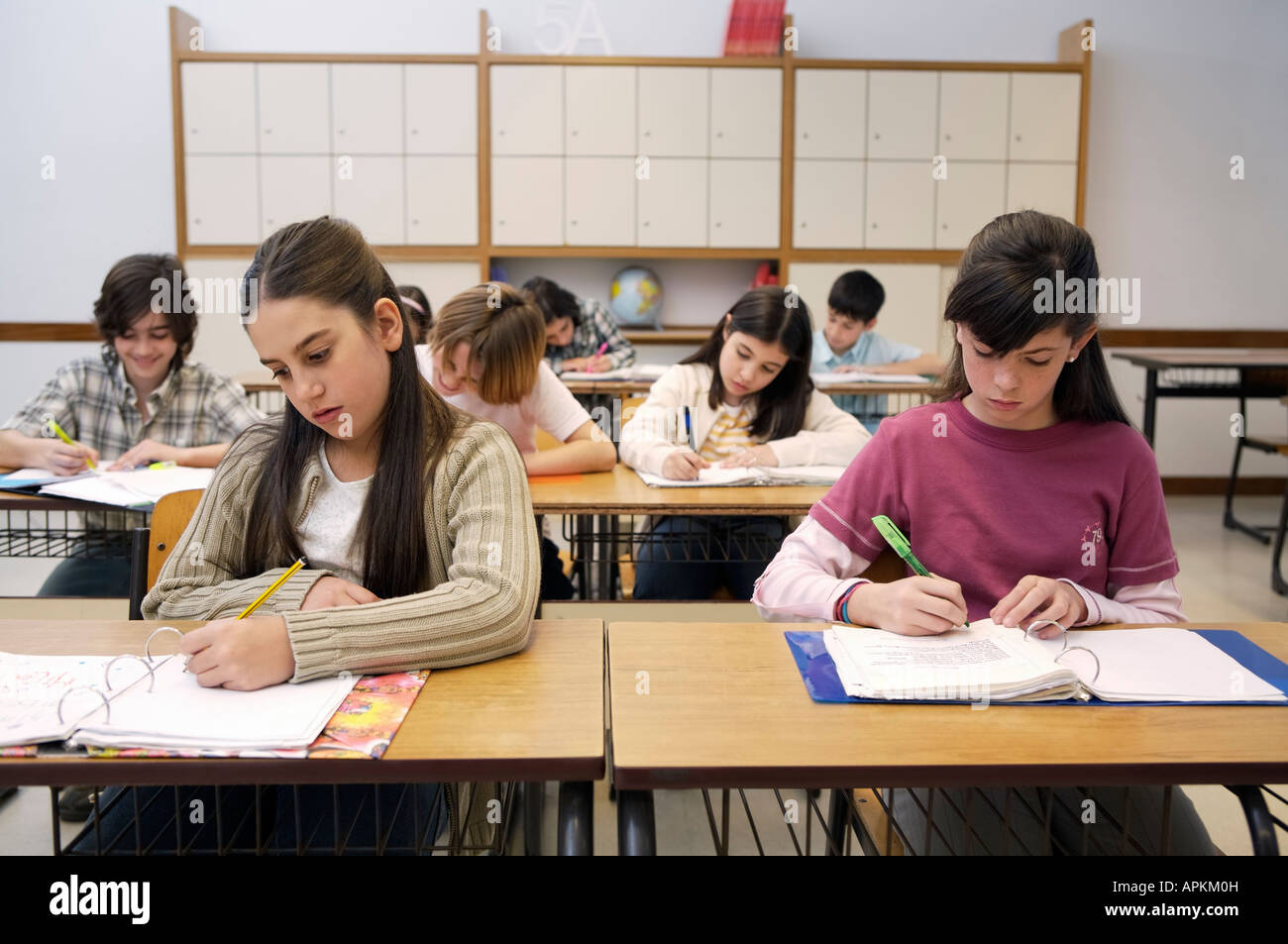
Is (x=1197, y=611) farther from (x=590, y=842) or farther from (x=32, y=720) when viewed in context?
(x=32, y=720)

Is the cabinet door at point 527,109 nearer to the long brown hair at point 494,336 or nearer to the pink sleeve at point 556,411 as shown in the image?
the pink sleeve at point 556,411

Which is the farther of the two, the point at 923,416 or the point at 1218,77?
the point at 1218,77

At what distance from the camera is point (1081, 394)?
1.41 m

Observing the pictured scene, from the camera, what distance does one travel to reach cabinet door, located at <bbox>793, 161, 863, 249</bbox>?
213 inches

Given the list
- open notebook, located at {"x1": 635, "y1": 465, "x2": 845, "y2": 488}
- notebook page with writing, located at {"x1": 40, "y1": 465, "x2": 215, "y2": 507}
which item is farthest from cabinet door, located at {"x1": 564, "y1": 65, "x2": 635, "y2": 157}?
notebook page with writing, located at {"x1": 40, "y1": 465, "x2": 215, "y2": 507}

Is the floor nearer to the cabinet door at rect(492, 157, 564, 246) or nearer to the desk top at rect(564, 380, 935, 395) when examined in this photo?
the desk top at rect(564, 380, 935, 395)

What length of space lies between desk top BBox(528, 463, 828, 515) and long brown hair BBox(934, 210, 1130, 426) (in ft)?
2.72

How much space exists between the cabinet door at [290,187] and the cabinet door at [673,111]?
169 centimetres

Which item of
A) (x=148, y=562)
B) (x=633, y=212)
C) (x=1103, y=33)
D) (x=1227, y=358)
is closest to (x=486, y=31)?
(x=633, y=212)

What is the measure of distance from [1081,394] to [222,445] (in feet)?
6.60

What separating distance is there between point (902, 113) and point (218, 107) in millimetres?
3588

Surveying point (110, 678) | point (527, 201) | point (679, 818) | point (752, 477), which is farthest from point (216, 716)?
point (527, 201)

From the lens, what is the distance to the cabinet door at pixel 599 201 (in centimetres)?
541

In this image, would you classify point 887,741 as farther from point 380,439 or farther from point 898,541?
point 380,439
